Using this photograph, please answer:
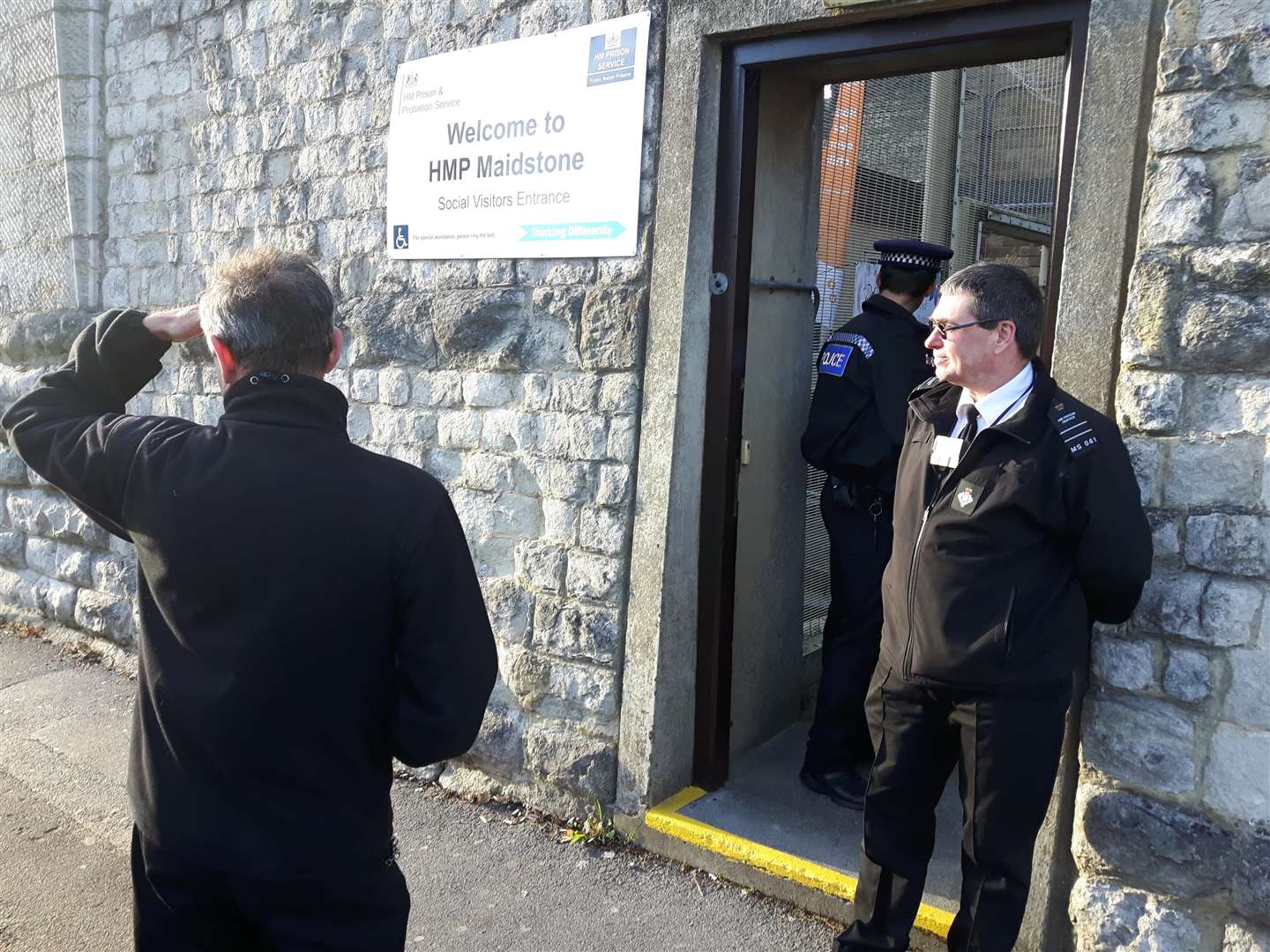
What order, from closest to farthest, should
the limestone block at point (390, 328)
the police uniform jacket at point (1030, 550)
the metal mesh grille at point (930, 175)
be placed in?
the police uniform jacket at point (1030, 550) < the limestone block at point (390, 328) < the metal mesh grille at point (930, 175)

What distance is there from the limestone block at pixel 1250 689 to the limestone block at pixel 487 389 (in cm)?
247

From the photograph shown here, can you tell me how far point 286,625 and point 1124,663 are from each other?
6.53ft

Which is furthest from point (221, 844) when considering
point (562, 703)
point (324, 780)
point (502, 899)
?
point (562, 703)

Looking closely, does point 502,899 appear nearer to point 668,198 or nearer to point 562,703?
point 562,703

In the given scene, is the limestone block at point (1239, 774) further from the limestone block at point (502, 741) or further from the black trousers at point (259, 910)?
the limestone block at point (502, 741)

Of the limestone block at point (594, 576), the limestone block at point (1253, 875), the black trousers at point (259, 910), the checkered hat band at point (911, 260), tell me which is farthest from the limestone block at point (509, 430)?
the limestone block at point (1253, 875)

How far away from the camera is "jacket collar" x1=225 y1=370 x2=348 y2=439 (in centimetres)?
186

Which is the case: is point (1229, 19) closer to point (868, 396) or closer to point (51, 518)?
point (868, 396)

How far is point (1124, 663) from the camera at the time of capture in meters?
2.70

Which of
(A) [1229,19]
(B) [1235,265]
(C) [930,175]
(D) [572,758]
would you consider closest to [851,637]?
(D) [572,758]

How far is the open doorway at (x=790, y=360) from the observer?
360cm

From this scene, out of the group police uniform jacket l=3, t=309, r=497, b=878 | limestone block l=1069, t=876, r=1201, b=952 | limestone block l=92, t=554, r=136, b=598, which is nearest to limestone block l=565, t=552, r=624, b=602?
limestone block l=1069, t=876, r=1201, b=952

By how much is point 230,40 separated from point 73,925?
3.72m

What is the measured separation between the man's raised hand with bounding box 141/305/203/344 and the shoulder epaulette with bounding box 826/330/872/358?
244 cm
